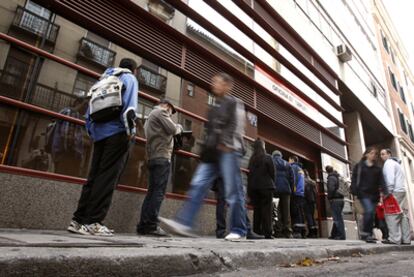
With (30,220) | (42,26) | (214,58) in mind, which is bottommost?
(30,220)

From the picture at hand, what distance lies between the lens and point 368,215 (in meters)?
5.91

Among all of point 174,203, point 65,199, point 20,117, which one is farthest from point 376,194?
point 20,117

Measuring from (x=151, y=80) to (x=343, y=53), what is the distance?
33.6 feet

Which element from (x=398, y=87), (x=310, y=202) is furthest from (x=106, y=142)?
(x=398, y=87)

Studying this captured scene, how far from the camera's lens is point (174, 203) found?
5.36m

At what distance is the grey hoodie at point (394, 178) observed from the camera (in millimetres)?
5957

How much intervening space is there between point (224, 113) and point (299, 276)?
1.74 m

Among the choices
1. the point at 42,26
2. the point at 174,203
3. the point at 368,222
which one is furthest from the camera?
the point at 368,222

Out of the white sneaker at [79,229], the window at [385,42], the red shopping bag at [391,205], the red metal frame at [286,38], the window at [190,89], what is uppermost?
the window at [385,42]

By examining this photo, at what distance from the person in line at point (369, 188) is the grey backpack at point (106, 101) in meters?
4.77

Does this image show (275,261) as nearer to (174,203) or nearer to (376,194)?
(174,203)

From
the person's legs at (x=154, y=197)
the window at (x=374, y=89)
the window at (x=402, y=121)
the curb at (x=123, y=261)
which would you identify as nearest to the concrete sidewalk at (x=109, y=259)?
the curb at (x=123, y=261)

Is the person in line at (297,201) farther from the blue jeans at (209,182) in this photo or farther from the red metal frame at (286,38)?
the blue jeans at (209,182)

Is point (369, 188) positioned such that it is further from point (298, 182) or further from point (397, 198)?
point (298, 182)
